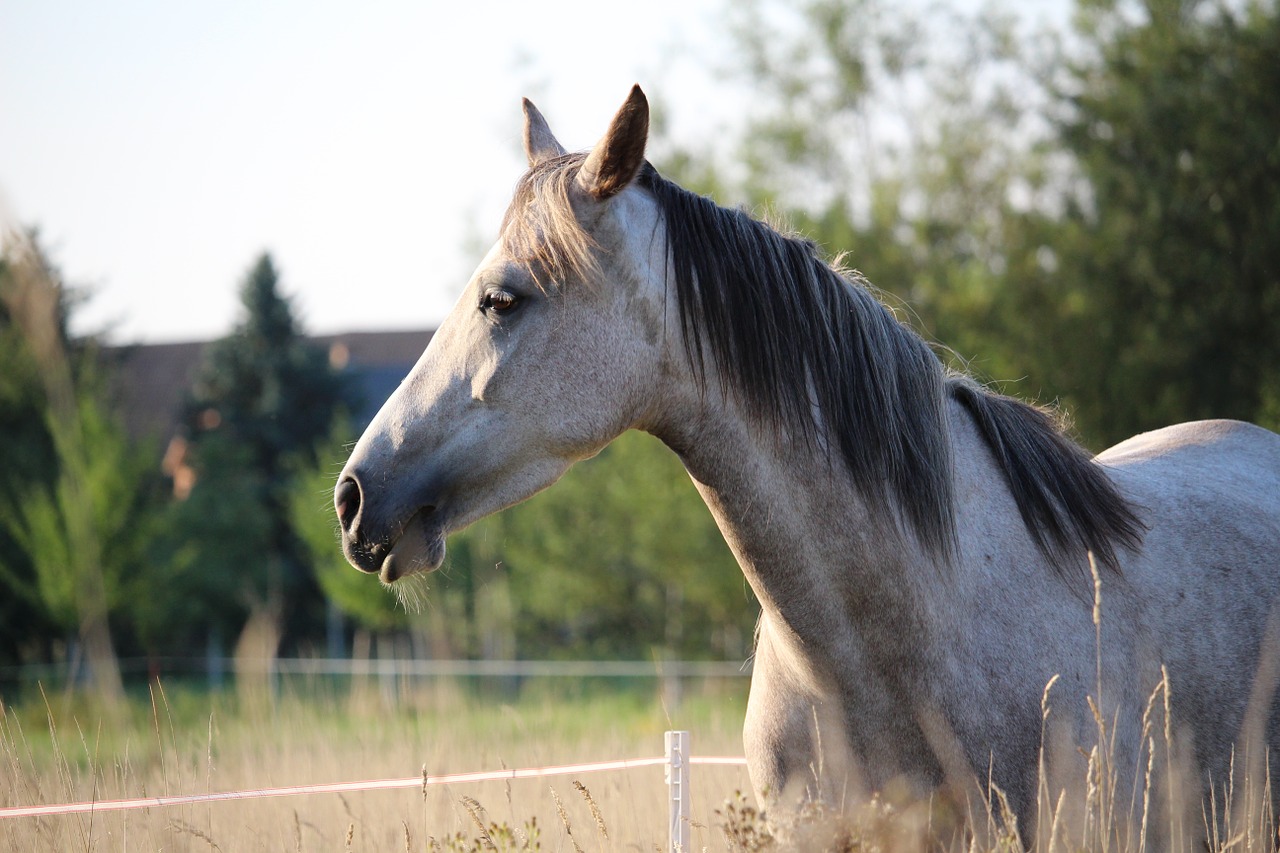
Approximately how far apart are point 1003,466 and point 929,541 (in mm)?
474

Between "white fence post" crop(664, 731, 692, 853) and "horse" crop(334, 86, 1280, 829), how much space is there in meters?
0.22

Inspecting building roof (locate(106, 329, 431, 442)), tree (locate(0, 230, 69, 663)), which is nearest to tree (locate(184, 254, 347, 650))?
building roof (locate(106, 329, 431, 442))

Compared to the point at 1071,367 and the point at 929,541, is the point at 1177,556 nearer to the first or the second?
the point at 929,541

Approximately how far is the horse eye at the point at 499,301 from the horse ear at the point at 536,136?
62 centimetres

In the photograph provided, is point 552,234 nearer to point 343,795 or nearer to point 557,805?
point 557,805

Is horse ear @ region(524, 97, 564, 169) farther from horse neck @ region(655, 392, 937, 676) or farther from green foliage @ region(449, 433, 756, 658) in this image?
green foliage @ region(449, 433, 756, 658)

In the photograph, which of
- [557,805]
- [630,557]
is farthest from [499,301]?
[630,557]

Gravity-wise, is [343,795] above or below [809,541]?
below

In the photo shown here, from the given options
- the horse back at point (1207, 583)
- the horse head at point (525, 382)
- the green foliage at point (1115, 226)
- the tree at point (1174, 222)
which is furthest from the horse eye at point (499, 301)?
the tree at point (1174, 222)

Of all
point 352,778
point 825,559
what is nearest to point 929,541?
point 825,559

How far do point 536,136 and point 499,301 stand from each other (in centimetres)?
77

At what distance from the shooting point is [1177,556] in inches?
121

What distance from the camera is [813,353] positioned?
8.52 feet

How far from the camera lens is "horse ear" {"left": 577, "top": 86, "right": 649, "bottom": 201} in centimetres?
242
